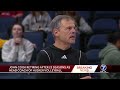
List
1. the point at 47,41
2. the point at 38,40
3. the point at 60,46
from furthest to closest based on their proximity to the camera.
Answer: the point at 38,40, the point at 47,41, the point at 60,46

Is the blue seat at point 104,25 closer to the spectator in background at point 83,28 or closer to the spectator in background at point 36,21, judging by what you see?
the spectator in background at point 83,28

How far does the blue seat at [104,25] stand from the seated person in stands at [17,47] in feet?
3.29

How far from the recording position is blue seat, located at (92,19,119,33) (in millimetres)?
4143

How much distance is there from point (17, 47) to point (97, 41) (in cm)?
90

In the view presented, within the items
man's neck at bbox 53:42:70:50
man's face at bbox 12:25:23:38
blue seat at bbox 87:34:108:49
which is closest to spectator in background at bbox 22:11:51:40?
man's face at bbox 12:25:23:38

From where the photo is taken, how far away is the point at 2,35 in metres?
3.80

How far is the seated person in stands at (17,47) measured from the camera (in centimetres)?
345

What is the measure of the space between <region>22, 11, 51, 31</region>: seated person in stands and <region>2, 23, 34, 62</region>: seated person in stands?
→ 0.35 metres

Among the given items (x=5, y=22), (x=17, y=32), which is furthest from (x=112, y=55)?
(x=5, y=22)

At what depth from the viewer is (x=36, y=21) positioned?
4.02 m
